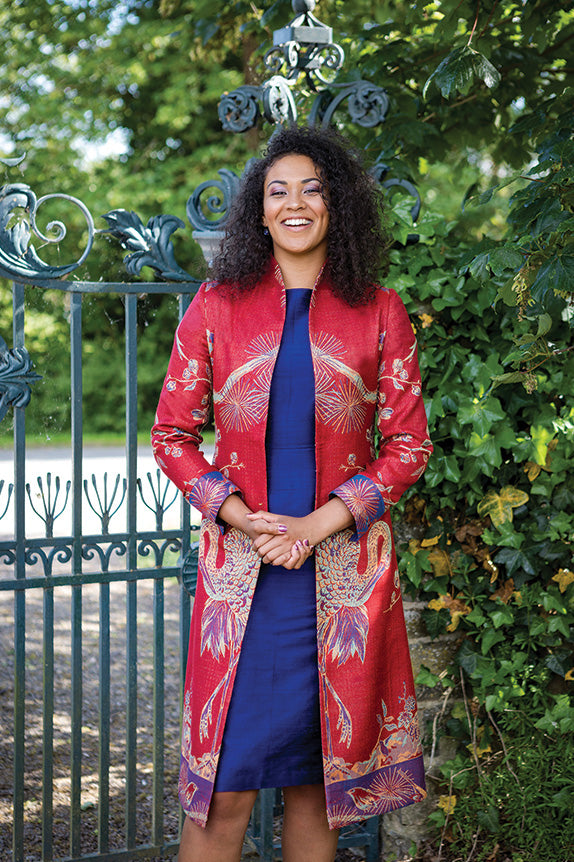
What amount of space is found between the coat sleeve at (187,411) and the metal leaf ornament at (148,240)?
2.19 ft

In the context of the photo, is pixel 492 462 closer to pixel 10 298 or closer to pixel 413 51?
pixel 10 298

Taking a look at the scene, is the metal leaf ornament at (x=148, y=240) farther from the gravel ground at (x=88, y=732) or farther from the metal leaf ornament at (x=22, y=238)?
the gravel ground at (x=88, y=732)

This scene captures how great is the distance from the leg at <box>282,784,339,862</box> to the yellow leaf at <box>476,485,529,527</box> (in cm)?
106

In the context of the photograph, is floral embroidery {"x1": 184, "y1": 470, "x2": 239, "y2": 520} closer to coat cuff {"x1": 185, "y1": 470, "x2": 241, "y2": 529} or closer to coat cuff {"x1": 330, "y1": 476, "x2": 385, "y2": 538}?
coat cuff {"x1": 185, "y1": 470, "x2": 241, "y2": 529}

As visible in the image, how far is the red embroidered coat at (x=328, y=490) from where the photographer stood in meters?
2.14

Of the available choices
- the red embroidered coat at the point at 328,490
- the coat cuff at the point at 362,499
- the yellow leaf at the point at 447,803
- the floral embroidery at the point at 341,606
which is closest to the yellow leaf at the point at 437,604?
the yellow leaf at the point at 447,803

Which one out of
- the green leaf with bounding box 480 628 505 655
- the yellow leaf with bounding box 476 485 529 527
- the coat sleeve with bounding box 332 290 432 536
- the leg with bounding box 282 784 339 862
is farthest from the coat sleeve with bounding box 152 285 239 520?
the green leaf with bounding box 480 628 505 655

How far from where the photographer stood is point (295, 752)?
2.16m

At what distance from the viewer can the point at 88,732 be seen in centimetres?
442

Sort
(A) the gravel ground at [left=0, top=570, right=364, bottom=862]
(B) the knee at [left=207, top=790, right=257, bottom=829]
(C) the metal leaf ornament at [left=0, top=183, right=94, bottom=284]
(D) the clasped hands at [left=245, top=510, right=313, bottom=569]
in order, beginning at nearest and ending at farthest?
(D) the clasped hands at [left=245, top=510, right=313, bottom=569], (B) the knee at [left=207, top=790, right=257, bottom=829], (C) the metal leaf ornament at [left=0, top=183, right=94, bottom=284], (A) the gravel ground at [left=0, top=570, right=364, bottom=862]

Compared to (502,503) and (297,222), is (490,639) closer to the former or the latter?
(502,503)

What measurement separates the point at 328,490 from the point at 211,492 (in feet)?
0.91

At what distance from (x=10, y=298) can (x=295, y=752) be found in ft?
5.62

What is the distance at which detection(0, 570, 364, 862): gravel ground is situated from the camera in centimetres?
334
